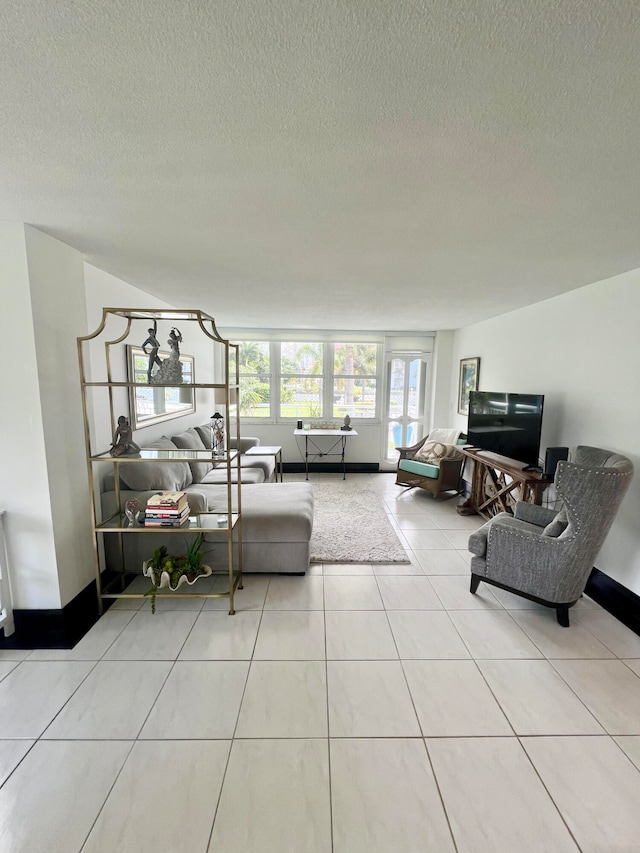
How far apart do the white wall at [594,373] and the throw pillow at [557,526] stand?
0.46 metres

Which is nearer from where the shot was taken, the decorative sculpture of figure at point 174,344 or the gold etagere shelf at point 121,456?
the gold etagere shelf at point 121,456

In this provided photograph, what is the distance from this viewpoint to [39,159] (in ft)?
4.21

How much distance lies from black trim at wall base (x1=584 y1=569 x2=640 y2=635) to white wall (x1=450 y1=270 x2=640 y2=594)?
0.17ft

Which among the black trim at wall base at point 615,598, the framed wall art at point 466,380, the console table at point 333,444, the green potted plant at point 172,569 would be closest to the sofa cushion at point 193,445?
the green potted plant at point 172,569

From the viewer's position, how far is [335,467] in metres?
6.33

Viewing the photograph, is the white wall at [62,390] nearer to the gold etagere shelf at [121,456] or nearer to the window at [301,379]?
the gold etagere shelf at [121,456]

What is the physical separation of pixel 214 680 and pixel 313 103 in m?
2.45

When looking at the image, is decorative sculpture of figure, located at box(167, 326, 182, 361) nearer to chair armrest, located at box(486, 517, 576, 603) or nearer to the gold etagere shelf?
the gold etagere shelf

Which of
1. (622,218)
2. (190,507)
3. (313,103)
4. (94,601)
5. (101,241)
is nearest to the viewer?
(313,103)

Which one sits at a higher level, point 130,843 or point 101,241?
point 101,241

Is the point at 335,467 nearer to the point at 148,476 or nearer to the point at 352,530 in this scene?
the point at 352,530

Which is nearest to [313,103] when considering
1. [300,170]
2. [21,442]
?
[300,170]

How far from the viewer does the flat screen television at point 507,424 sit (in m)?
3.29

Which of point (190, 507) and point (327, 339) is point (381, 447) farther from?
point (190, 507)
